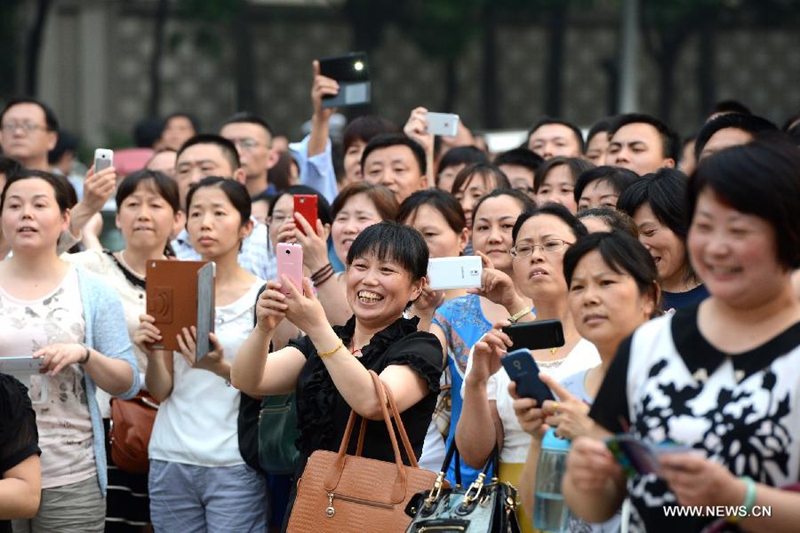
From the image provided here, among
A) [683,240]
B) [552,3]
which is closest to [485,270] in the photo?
[683,240]

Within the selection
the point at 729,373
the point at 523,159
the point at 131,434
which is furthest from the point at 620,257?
the point at 523,159

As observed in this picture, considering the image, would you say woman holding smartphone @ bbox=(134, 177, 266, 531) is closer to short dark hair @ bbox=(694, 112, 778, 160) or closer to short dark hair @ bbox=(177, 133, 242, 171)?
short dark hair @ bbox=(177, 133, 242, 171)

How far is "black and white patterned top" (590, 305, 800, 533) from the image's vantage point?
8.86 ft

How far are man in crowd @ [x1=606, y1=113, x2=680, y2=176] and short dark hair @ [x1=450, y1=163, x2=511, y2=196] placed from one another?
548 millimetres

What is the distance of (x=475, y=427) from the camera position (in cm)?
389

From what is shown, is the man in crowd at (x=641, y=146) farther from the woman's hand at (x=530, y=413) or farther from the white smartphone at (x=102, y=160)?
the woman's hand at (x=530, y=413)

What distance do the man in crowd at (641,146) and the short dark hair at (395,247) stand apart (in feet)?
6.71

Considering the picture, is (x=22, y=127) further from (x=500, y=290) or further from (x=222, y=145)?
(x=500, y=290)

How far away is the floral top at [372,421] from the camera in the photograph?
4.29 meters

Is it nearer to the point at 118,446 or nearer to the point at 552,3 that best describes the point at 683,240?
the point at 118,446

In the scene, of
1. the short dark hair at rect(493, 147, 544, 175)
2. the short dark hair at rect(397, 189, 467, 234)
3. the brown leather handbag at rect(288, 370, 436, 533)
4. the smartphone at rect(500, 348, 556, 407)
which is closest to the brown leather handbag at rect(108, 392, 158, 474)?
the short dark hair at rect(397, 189, 467, 234)

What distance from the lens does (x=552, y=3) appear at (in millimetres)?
19047

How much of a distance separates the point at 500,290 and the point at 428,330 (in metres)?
0.38

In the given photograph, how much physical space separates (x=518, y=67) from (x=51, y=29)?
7986 millimetres
